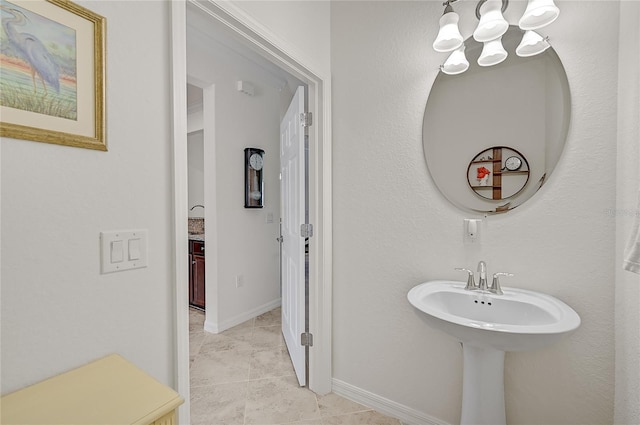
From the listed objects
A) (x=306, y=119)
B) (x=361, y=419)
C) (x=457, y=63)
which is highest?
(x=457, y=63)

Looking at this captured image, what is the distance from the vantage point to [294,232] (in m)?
2.23

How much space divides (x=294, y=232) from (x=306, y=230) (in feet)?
0.87

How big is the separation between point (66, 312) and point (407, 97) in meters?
1.74

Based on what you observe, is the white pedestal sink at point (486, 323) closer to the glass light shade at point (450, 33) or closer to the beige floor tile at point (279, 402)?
the beige floor tile at point (279, 402)

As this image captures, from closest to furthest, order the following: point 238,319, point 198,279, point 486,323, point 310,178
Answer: point 486,323 < point 310,178 < point 238,319 < point 198,279

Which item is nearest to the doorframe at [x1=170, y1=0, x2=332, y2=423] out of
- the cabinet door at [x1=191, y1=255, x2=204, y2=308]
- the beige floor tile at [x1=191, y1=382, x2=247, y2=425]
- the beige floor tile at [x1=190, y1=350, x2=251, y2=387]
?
the beige floor tile at [x1=191, y1=382, x2=247, y2=425]

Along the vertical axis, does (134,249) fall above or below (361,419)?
above

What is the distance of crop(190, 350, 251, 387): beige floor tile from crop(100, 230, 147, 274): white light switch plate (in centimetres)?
150

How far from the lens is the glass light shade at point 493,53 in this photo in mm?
1404

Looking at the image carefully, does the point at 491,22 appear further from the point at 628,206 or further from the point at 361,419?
the point at 361,419

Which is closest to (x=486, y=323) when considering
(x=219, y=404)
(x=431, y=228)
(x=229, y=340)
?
(x=431, y=228)

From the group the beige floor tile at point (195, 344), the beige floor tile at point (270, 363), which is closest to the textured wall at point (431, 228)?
the beige floor tile at point (270, 363)

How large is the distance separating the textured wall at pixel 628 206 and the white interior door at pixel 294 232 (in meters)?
1.55

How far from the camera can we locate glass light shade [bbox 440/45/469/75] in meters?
1.49
